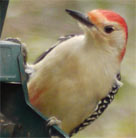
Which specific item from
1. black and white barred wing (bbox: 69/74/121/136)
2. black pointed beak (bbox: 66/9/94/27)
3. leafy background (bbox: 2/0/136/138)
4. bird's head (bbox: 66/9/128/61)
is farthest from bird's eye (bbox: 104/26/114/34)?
leafy background (bbox: 2/0/136/138)

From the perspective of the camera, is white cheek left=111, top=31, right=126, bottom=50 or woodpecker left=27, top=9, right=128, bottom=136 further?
white cheek left=111, top=31, right=126, bottom=50

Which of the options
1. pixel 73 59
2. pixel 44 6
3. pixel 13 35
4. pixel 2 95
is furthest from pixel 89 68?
pixel 44 6

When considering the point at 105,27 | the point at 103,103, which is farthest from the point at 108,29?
the point at 103,103

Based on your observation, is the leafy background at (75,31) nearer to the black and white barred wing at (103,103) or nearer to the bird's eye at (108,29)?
the black and white barred wing at (103,103)

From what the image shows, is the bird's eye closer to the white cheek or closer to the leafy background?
the white cheek

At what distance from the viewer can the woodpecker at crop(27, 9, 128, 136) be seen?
15.4 feet

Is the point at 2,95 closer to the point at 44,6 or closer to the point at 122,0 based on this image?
the point at 44,6

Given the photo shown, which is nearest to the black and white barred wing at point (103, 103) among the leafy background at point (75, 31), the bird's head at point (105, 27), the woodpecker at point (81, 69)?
the woodpecker at point (81, 69)

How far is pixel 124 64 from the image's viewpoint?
7.63m

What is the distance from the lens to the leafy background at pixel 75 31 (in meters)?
6.69

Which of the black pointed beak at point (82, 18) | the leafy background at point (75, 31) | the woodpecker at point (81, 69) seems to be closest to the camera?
the black pointed beak at point (82, 18)

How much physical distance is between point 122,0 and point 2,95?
3.80 meters

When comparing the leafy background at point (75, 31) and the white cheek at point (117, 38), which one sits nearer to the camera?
the white cheek at point (117, 38)

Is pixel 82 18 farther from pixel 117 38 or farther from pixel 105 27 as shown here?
pixel 117 38
